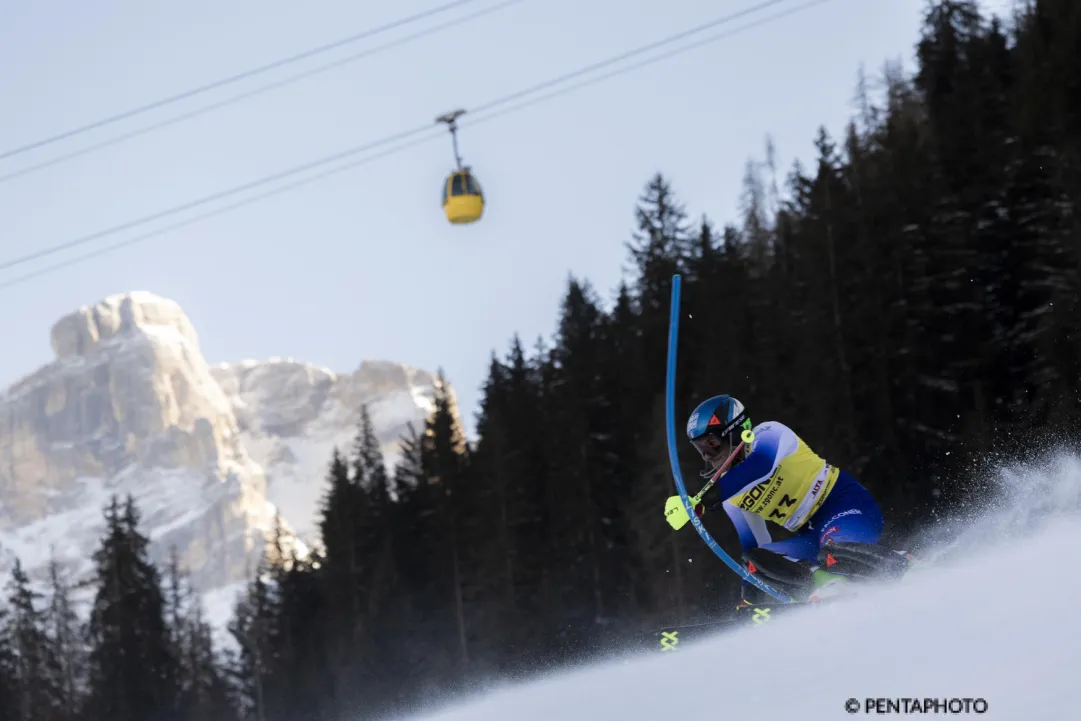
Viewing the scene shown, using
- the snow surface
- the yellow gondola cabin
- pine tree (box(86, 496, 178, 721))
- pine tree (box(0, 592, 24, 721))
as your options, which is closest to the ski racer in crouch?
the snow surface

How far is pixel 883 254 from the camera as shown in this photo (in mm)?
38031

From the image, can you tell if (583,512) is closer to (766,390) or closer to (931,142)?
(766,390)

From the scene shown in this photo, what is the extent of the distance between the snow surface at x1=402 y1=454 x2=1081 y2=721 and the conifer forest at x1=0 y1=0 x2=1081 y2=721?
8.40 m

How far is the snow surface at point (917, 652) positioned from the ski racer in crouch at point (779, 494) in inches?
19.5

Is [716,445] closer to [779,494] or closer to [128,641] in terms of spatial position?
[779,494]

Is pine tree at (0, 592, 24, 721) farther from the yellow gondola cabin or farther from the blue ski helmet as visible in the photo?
the blue ski helmet

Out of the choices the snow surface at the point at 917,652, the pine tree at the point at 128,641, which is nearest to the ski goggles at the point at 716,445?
the snow surface at the point at 917,652

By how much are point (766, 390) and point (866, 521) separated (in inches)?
1217

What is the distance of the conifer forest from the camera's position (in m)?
34.1

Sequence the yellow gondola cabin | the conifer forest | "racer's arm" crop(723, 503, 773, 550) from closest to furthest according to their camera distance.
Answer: "racer's arm" crop(723, 503, 773, 550)
the yellow gondola cabin
the conifer forest

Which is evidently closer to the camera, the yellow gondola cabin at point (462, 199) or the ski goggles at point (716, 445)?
the ski goggles at point (716, 445)

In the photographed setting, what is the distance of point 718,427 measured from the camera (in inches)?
347

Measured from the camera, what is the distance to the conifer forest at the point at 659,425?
34125 mm

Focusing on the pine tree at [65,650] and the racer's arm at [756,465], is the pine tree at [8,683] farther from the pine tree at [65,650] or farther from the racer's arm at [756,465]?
the racer's arm at [756,465]
